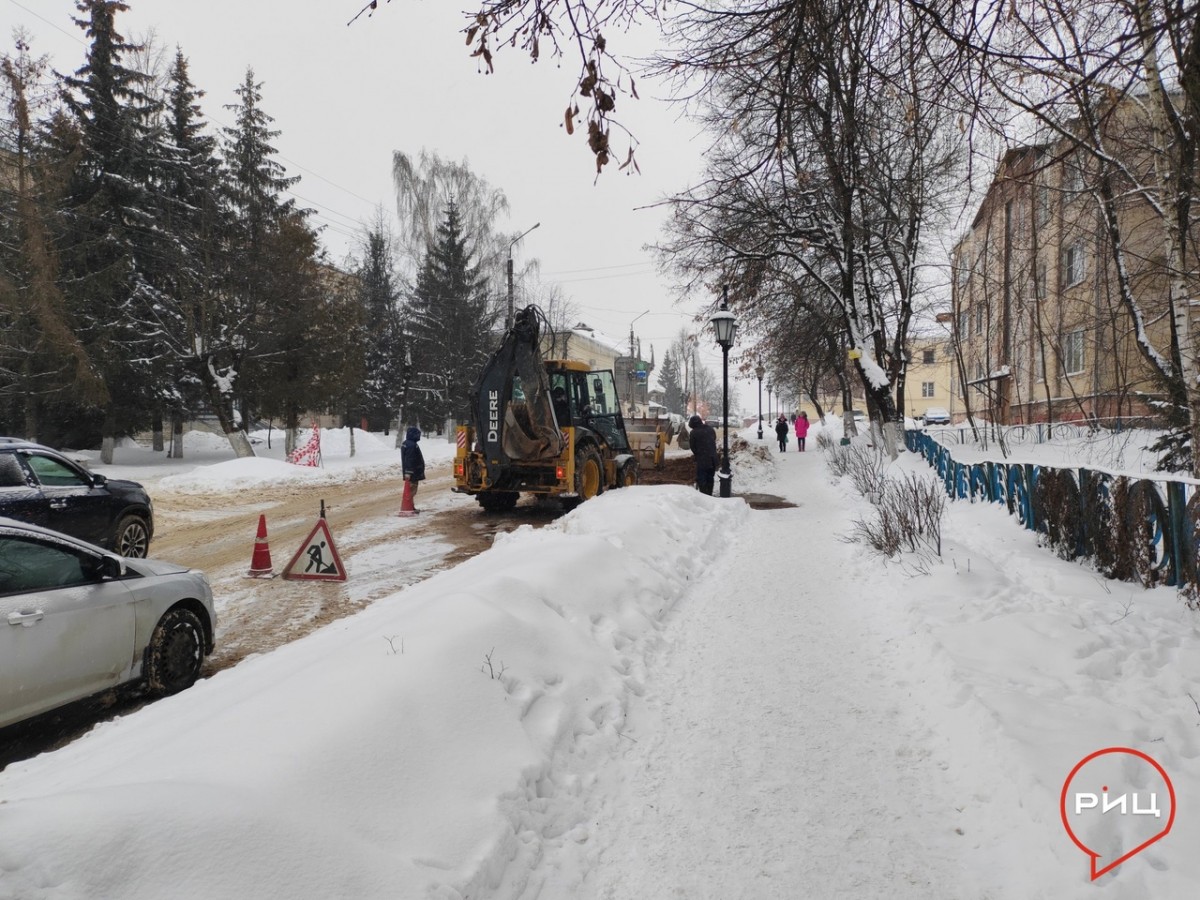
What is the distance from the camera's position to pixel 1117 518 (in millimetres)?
5754

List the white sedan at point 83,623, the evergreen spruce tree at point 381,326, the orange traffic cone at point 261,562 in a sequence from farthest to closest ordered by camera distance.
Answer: the evergreen spruce tree at point 381,326
the orange traffic cone at point 261,562
the white sedan at point 83,623

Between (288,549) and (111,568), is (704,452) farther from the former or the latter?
(111,568)

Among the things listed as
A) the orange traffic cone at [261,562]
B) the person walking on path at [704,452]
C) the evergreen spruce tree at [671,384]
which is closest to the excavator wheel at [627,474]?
the person walking on path at [704,452]

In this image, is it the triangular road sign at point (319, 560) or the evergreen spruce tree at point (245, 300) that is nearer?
the triangular road sign at point (319, 560)

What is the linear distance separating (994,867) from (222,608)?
23.1 feet

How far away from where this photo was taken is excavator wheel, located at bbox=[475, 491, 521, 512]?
13547 mm

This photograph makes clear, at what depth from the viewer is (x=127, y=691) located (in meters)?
4.64

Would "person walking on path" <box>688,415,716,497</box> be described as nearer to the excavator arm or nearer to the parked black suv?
the excavator arm

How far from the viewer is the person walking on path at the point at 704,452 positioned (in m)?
14.5

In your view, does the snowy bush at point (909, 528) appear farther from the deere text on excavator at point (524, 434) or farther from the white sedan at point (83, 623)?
the white sedan at point (83, 623)

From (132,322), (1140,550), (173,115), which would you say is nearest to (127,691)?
(1140,550)

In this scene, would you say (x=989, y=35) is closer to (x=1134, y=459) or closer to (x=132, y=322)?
(x=1134, y=459)

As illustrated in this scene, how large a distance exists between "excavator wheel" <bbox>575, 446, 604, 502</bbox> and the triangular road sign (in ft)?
18.1

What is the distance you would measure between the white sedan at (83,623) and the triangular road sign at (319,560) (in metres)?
2.74
